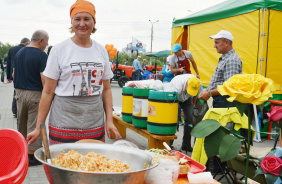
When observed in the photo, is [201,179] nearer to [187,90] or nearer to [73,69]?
[73,69]

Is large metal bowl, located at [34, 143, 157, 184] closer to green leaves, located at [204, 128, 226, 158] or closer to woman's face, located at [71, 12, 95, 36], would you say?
green leaves, located at [204, 128, 226, 158]

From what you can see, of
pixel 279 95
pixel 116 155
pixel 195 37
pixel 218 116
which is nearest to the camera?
pixel 116 155

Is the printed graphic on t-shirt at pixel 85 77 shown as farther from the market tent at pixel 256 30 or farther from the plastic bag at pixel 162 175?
the market tent at pixel 256 30

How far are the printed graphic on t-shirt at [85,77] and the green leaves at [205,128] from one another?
110 cm

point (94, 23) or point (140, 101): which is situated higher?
point (94, 23)

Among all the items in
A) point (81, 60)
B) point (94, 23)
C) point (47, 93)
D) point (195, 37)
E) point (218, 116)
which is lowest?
point (218, 116)

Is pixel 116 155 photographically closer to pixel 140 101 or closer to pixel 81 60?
pixel 81 60

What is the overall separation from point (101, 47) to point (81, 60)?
25 cm

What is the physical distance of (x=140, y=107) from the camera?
468 cm

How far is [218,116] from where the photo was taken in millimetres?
3490

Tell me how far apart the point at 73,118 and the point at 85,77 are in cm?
32

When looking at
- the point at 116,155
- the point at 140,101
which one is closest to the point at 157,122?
the point at 140,101

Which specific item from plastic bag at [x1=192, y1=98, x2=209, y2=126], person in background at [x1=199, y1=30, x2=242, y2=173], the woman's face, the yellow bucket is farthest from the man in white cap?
the woman's face

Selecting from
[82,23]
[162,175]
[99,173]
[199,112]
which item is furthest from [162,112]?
[99,173]
